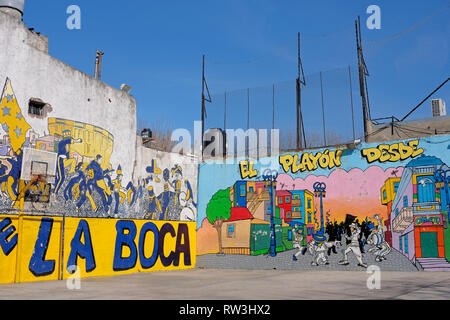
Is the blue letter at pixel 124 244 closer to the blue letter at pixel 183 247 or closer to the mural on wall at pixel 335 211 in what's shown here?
the blue letter at pixel 183 247

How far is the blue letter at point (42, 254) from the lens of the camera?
14.5m

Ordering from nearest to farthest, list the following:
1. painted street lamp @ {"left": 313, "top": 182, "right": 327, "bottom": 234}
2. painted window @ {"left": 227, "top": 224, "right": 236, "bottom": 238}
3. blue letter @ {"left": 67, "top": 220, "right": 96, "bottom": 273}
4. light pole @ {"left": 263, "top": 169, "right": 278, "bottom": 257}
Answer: blue letter @ {"left": 67, "top": 220, "right": 96, "bottom": 273} < painted street lamp @ {"left": 313, "top": 182, "right": 327, "bottom": 234} < light pole @ {"left": 263, "top": 169, "right": 278, "bottom": 257} < painted window @ {"left": 227, "top": 224, "right": 236, "bottom": 238}

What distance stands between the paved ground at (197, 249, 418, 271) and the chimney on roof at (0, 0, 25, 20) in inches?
499

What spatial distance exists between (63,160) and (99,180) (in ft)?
5.97

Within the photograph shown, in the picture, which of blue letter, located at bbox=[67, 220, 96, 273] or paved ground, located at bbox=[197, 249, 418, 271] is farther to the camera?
paved ground, located at bbox=[197, 249, 418, 271]

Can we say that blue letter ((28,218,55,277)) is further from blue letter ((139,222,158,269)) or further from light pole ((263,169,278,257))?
light pole ((263,169,278,257))

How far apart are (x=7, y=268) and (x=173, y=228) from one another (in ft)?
26.1

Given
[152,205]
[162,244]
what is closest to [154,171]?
[152,205]

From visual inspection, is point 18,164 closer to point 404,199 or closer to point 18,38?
point 18,38

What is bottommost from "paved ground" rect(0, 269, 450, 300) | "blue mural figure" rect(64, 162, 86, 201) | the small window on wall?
"paved ground" rect(0, 269, 450, 300)

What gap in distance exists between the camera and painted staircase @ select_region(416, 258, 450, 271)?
1628 cm

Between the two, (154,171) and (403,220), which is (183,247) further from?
(403,220)

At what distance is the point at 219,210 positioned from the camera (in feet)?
70.2

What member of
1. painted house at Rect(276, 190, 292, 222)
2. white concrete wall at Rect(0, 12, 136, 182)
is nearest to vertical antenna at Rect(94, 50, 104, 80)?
white concrete wall at Rect(0, 12, 136, 182)
